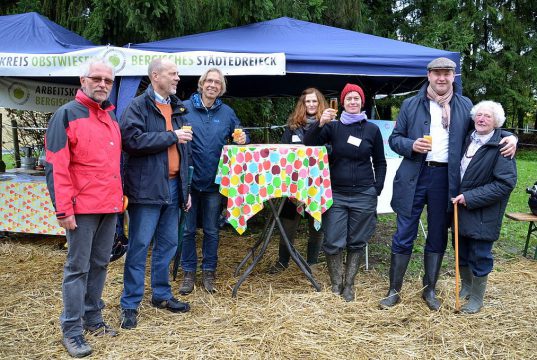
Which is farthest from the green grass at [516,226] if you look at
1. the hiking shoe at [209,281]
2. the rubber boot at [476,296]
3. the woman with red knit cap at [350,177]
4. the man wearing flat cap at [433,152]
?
the hiking shoe at [209,281]

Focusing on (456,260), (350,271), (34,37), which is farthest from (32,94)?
(456,260)

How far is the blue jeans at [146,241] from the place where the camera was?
9.73 feet

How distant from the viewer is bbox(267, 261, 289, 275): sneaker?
4.31 m

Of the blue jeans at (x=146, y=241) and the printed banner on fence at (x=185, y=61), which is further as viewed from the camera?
the printed banner on fence at (x=185, y=61)

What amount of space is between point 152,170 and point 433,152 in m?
1.84

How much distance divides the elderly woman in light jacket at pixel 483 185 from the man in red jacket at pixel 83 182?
2167 mm

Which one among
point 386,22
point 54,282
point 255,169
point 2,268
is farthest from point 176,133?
point 386,22

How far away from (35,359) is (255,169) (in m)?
1.73

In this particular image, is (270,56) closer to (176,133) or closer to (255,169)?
(255,169)

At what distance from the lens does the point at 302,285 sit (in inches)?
155

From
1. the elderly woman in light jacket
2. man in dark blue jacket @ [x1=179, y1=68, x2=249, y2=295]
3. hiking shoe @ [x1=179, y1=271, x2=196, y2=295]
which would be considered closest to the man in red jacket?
man in dark blue jacket @ [x1=179, y1=68, x2=249, y2=295]

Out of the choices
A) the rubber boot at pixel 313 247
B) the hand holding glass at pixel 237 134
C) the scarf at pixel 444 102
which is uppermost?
the scarf at pixel 444 102

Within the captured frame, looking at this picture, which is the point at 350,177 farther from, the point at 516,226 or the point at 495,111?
the point at 516,226

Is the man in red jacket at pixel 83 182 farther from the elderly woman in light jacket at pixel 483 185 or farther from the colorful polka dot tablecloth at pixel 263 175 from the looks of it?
the elderly woman in light jacket at pixel 483 185
